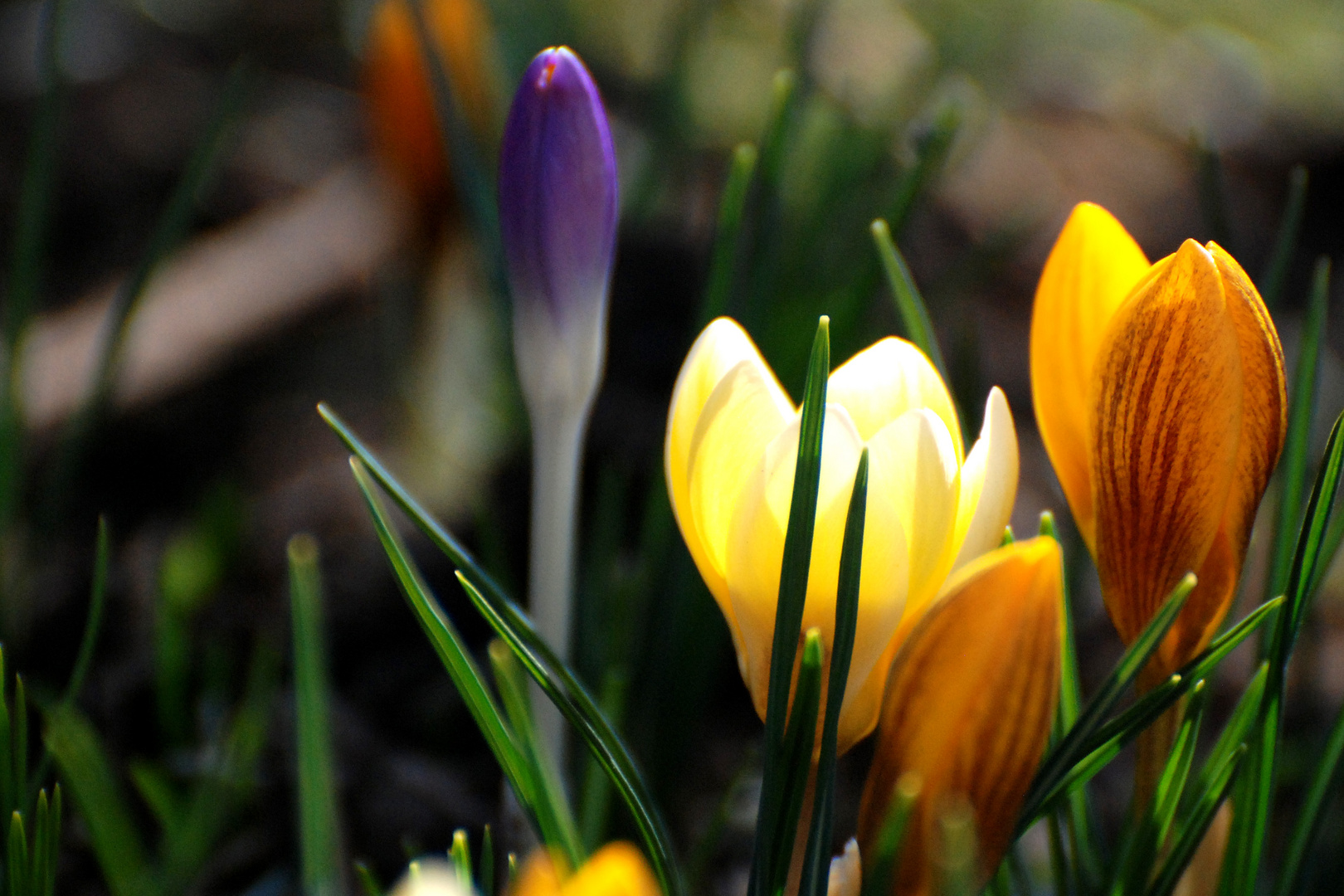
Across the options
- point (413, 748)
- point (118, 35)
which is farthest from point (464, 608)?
point (118, 35)

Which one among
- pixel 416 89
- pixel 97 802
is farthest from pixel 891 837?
pixel 416 89

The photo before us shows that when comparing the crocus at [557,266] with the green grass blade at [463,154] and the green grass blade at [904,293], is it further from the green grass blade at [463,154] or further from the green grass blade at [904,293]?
the green grass blade at [463,154]

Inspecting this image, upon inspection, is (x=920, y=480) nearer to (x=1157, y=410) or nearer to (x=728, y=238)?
(x=1157, y=410)

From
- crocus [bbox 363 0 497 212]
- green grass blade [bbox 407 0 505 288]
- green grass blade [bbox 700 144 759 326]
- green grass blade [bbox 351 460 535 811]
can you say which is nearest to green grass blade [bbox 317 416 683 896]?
green grass blade [bbox 351 460 535 811]

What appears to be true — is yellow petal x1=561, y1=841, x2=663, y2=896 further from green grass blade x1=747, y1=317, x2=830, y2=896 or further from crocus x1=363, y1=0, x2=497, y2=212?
crocus x1=363, y1=0, x2=497, y2=212

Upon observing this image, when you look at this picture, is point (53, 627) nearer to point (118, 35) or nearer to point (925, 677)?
point (925, 677)

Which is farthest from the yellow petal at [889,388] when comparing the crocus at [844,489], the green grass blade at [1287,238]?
the green grass blade at [1287,238]
